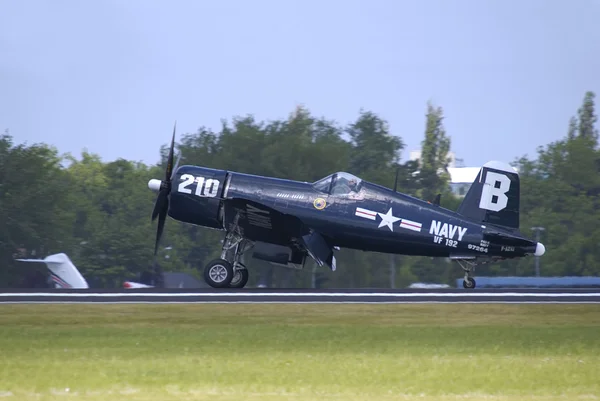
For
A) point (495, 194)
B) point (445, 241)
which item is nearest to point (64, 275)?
point (445, 241)

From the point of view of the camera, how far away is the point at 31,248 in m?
52.8

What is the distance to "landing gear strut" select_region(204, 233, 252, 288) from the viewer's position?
19.4m

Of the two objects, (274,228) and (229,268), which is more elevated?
(274,228)

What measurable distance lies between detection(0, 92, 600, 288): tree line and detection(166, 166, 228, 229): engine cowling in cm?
2722

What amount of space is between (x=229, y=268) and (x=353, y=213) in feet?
10.00

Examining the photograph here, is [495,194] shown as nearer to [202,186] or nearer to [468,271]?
[468,271]

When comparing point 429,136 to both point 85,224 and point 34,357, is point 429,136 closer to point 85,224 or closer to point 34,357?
point 85,224

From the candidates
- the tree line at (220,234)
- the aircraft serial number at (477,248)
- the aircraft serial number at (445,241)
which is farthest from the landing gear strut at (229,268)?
the tree line at (220,234)

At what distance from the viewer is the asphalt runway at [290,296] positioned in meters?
17.0

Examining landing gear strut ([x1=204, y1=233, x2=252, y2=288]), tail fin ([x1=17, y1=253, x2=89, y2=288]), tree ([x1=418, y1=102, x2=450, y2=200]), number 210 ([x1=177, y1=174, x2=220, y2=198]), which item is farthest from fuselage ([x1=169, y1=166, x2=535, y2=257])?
tree ([x1=418, y1=102, x2=450, y2=200])

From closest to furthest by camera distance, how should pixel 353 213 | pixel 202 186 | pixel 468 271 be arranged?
pixel 353 213, pixel 202 186, pixel 468 271

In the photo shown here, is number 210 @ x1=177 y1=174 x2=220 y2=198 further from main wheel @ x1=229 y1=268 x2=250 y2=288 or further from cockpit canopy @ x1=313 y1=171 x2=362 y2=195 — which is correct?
cockpit canopy @ x1=313 y1=171 x2=362 y2=195

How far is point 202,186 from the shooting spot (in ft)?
64.5

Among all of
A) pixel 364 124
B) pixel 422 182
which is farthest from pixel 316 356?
pixel 364 124
